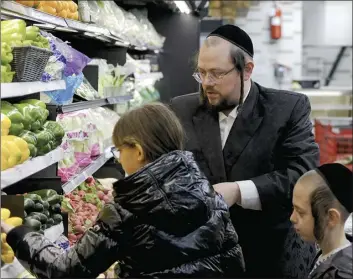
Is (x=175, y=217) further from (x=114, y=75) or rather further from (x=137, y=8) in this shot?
(x=137, y=8)

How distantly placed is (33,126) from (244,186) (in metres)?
0.92

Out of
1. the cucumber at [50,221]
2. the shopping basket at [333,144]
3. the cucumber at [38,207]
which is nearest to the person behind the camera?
the cucumber at [38,207]

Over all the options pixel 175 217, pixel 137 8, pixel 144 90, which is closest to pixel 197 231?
pixel 175 217

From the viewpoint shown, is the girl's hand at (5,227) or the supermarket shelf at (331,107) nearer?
the girl's hand at (5,227)

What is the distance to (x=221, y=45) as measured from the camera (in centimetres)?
309

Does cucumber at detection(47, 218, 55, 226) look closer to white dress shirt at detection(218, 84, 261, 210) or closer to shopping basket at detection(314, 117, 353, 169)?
white dress shirt at detection(218, 84, 261, 210)

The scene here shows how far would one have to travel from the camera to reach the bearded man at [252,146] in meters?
3.09

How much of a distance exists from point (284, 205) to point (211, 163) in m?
0.38

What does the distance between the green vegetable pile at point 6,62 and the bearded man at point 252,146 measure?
91 cm

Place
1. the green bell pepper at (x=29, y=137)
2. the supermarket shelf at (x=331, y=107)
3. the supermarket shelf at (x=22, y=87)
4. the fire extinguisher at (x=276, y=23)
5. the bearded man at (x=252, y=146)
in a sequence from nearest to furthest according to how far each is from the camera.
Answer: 1. the supermarket shelf at (x=22, y=87)
2. the green bell pepper at (x=29, y=137)
3. the bearded man at (x=252, y=146)
4. the supermarket shelf at (x=331, y=107)
5. the fire extinguisher at (x=276, y=23)

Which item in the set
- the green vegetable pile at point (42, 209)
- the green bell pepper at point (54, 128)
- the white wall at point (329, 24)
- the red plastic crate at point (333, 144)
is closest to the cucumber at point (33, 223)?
the green vegetable pile at point (42, 209)

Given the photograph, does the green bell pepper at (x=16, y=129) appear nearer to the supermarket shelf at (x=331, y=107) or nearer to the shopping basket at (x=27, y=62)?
the shopping basket at (x=27, y=62)

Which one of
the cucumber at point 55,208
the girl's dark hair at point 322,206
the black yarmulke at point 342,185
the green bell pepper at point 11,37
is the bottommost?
the cucumber at point 55,208

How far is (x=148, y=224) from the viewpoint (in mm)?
2078
